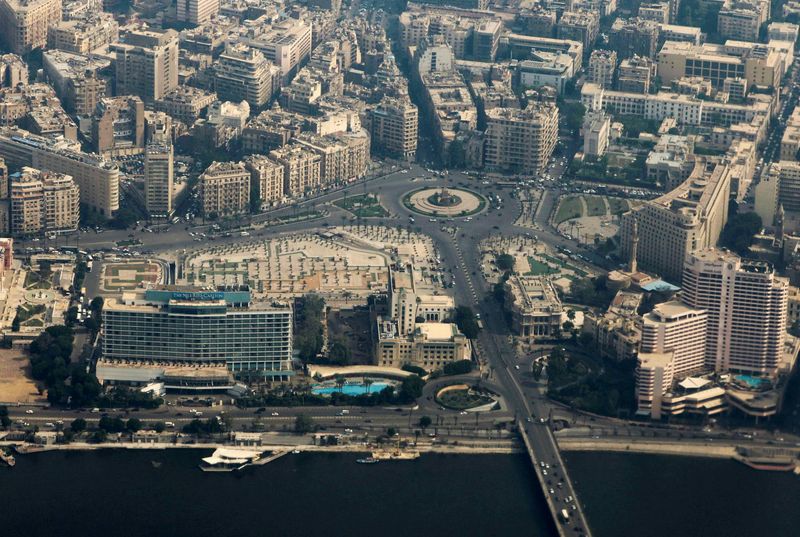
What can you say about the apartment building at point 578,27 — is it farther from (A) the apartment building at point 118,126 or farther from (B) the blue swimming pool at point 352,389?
(B) the blue swimming pool at point 352,389

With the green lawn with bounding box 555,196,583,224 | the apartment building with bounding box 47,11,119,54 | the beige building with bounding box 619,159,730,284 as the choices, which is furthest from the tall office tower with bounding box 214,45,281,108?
the beige building with bounding box 619,159,730,284

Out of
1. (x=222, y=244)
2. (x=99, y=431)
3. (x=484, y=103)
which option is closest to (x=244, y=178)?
(x=222, y=244)

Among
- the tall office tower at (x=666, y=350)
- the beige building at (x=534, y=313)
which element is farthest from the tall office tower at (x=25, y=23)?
the tall office tower at (x=666, y=350)

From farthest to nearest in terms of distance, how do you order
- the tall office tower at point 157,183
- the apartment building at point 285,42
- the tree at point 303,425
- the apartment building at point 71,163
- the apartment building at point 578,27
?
the apartment building at point 578,27, the apartment building at point 285,42, the tall office tower at point 157,183, the apartment building at point 71,163, the tree at point 303,425

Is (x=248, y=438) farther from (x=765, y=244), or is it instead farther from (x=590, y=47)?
(x=590, y=47)

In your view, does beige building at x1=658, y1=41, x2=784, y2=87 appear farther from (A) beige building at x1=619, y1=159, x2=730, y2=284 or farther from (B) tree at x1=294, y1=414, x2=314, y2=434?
(B) tree at x1=294, y1=414, x2=314, y2=434

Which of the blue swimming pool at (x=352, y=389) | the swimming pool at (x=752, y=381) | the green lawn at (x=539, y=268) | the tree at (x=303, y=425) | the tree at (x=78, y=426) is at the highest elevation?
the green lawn at (x=539, y=268)

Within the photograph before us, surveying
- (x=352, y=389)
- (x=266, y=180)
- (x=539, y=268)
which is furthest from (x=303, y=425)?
(x=266, y=180)
